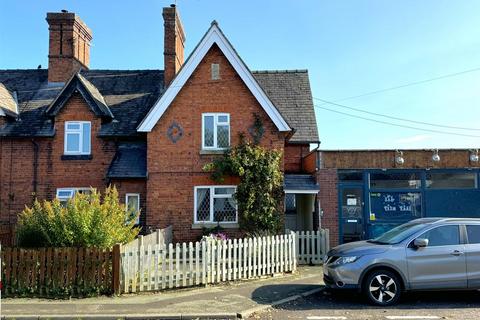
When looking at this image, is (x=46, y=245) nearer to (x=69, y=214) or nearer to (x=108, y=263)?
(x=69, y=214)

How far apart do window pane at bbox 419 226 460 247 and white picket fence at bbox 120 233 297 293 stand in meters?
4.23

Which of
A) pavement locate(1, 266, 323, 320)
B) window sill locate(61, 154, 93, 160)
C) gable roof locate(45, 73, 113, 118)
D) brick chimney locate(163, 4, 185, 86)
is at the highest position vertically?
brick chimney locate(163, 4, 185, 86)

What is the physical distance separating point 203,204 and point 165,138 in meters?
2.79

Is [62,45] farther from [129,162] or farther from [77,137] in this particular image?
[129,162]

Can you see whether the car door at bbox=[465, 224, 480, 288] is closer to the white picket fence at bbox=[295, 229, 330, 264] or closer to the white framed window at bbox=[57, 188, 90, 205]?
the white picket fence at bbox=[295, 229, 330, 264]

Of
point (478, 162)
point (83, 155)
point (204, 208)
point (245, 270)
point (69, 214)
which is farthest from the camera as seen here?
point (83, 155)

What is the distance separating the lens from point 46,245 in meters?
10.4

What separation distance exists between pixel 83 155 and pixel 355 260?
40.2 ft

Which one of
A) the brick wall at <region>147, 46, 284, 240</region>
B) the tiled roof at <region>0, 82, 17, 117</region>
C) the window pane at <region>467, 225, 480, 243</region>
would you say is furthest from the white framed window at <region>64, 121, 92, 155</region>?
the window pane at <region>467, 225, 480, 243</region>

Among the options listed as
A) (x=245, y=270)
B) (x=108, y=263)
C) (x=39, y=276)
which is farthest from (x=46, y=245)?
(x=245, y=270)

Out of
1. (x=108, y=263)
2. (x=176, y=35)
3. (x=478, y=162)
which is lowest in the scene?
(x=108, y=263)

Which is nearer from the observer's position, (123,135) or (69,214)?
(69,214)

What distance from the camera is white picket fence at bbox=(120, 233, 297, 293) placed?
398 inches

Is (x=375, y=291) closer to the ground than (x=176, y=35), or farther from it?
closer to the ground
